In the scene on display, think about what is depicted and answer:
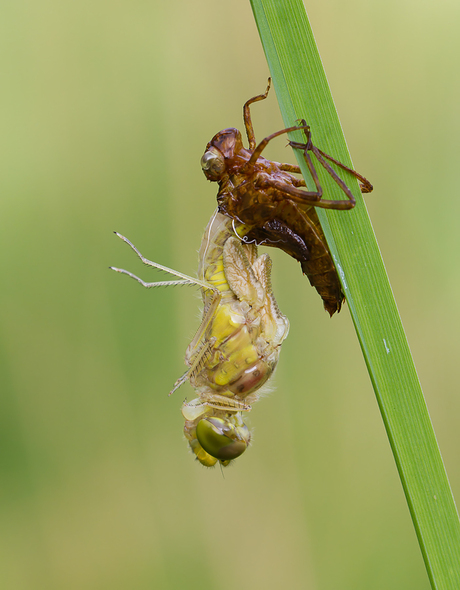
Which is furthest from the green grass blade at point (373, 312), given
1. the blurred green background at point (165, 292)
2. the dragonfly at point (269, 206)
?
the blurred green background at point (165, 292)

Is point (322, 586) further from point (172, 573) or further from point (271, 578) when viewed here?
point (172, 573)

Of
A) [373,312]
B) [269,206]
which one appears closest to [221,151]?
[269,206]

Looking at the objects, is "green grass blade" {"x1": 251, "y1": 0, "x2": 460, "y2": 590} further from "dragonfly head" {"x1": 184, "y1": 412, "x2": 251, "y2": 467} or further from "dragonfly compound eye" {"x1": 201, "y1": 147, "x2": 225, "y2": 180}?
"dragonfly head" {"x1": 184, "y1": 412, "x2": 251, "y2": 467}

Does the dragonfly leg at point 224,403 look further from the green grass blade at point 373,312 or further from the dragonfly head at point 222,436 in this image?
the green grass blade at point 373,312

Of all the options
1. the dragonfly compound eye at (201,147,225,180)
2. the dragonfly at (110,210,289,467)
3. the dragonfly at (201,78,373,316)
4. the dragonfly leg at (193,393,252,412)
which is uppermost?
the dragonfly compound eye at (201,147,225,180)

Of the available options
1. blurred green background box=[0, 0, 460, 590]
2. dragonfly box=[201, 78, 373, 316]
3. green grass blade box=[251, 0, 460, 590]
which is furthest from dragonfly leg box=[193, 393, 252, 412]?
blurred green background box=[0, 0, 460, 590]

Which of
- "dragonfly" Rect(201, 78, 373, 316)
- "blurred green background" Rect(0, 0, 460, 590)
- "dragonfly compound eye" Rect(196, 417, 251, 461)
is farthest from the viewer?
"blurred green background" Rect(0, 0, 460, 590)

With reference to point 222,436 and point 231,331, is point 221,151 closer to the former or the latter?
point 231,331

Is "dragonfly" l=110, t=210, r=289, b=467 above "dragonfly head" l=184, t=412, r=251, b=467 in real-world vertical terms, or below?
above
